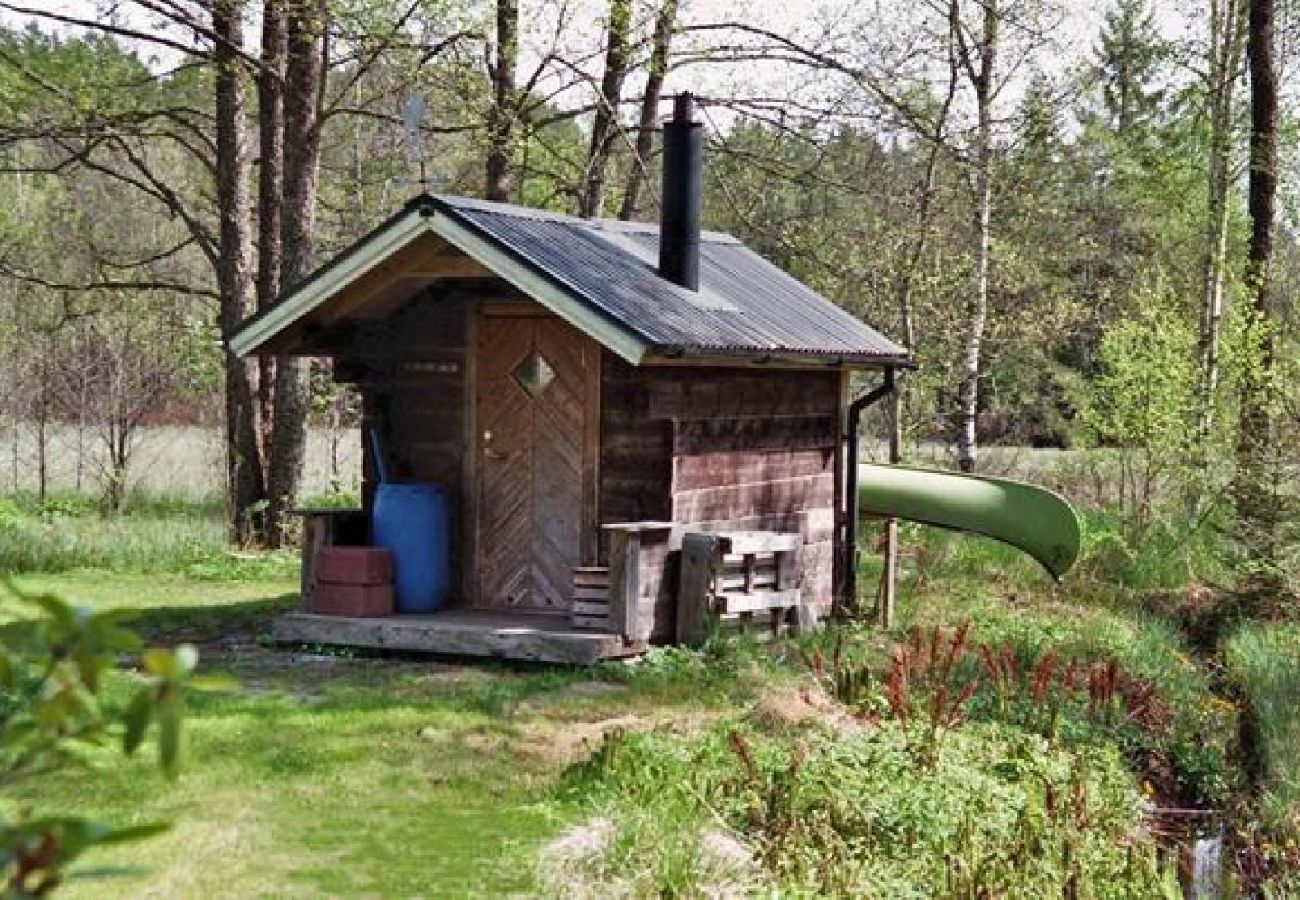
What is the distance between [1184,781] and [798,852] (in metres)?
3.96

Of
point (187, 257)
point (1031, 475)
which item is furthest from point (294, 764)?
point (187, 257)

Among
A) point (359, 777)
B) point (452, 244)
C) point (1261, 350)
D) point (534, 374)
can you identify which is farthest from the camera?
point (1261, 350)

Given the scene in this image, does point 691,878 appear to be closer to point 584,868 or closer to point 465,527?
point 584,868

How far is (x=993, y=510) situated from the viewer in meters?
14.4

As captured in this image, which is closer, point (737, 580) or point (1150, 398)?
point (737, 580)

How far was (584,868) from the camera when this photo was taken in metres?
6.39

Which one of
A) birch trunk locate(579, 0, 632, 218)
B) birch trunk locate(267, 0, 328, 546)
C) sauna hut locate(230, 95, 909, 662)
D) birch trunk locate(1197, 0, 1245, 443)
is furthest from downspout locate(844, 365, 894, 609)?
birch trunk locate(1197, 0, 1245, 443)

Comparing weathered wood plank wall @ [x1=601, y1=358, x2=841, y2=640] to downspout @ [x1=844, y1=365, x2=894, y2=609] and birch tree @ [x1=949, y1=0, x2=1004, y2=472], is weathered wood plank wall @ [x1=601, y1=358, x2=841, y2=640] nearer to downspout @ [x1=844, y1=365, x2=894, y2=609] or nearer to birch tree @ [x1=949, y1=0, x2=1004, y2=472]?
downspout @ [x1=844, y1=365, x2=894, y2=609]

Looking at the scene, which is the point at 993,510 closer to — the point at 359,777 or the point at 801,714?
the point at 801,714

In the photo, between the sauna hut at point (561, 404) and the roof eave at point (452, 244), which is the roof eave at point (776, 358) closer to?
the sauna hut at point (561, 404)

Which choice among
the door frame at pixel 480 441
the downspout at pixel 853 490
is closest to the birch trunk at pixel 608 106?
the downspout at pixel 853 490

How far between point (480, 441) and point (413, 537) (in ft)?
2.88

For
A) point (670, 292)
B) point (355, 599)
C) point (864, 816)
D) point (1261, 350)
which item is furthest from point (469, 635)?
point (1261, 350)

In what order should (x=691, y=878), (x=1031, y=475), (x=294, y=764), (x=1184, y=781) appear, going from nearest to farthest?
(x=691, y=878), (x=294, y=764), (x=1184, y=781), (x=1031, y=475)
